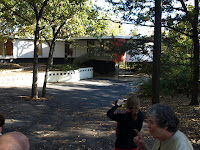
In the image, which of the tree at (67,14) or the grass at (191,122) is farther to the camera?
the tree at (67,14)

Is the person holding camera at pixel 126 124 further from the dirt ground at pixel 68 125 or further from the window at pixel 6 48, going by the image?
the window at pixel 6 48

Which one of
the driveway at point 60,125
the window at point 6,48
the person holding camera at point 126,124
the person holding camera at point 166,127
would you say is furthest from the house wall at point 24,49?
the person holding camera at point 166,127

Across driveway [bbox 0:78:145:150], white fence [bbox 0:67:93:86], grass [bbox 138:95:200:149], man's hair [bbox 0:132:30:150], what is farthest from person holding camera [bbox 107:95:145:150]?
white fence [bbox 0:67:93:86]

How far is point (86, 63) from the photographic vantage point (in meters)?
30.2

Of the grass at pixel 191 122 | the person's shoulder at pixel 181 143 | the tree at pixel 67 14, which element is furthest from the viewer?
the tree at pixel 67 14

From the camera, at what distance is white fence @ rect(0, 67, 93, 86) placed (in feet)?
57.3

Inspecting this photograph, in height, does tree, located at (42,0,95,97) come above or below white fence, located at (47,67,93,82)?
above

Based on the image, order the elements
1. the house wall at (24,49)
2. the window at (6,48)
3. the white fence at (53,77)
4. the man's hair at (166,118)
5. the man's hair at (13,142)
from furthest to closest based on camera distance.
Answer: the house wall at (24,49) → the window at (6,48) → the white fence at (53,77) → the man's hair at (166,118) → the man's hair at (13,142)

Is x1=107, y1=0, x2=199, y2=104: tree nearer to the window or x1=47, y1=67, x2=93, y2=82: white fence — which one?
x1=47, y1=67, x2=93, y2=82: white fence

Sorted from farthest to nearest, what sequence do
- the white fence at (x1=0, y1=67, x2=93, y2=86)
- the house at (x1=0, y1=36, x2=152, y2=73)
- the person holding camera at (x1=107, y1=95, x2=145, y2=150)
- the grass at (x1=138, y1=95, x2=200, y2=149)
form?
the house at (x1=0, y1=36, x2=152, y2=73), the white fence at (x1=0, y1=67, x2=93, y2=86), the grass at (x1=138, y1=95, x2=200, y2=149), the person holding camera at (x1=107, y1=95, x2=145, y2=150)

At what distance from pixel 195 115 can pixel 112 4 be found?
5993 mm

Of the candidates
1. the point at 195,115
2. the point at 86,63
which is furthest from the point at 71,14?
the point at 86,63

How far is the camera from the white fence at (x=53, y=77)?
57.3ft

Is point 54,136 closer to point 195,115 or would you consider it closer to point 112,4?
point 195,115
